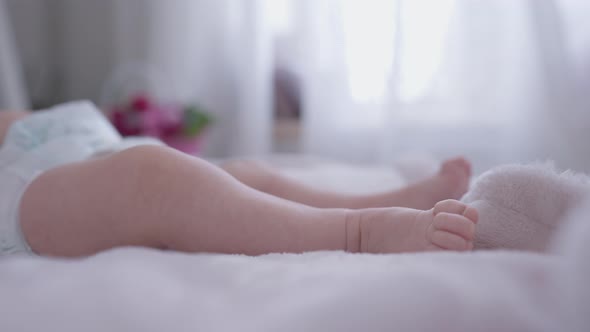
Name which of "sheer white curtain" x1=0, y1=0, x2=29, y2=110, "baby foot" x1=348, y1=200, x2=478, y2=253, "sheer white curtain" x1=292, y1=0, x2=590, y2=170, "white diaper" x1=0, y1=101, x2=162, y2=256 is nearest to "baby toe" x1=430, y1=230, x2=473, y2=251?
"baby foot" x1=348, y1=200, x2=478, y2=253

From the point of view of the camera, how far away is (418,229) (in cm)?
56

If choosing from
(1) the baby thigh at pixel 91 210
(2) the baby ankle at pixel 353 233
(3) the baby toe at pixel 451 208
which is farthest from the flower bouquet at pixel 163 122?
(3) the baby toe at pixel 451 208

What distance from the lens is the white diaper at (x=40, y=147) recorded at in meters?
0.67

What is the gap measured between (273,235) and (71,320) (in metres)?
0.25

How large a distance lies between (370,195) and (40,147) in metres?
0.57

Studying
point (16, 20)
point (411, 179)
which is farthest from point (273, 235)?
point (16, 20)

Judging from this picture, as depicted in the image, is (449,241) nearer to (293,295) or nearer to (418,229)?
(418,229)

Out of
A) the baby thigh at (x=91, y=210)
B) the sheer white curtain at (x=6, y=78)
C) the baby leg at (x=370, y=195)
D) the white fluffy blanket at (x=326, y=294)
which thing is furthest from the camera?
the sheer white curtain at (x=6, y=78)

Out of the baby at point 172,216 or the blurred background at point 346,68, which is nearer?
the baby at point 172,216

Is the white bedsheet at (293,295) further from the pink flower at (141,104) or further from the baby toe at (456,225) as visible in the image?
the pink flower at (141,104)

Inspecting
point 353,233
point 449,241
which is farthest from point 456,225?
point 353,233

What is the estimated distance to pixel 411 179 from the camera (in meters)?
1.09

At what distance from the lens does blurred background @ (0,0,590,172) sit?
71.2 inches

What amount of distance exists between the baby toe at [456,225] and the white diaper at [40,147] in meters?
0.47
